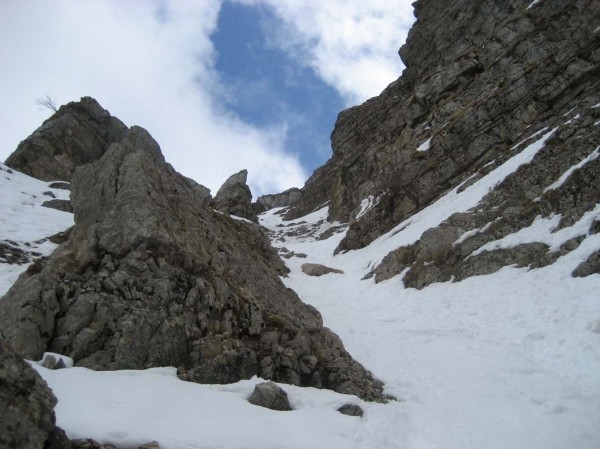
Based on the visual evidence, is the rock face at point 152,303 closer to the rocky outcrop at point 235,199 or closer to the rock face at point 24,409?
the rock face at point 24,409

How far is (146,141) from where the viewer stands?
141 feet

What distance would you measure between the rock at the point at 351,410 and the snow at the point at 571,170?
751 inches

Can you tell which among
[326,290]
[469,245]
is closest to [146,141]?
[326,290]

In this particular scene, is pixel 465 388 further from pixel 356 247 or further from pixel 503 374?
pixel 356 247

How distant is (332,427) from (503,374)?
23.8 feet

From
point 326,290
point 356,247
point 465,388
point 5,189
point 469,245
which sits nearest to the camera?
point 465,388

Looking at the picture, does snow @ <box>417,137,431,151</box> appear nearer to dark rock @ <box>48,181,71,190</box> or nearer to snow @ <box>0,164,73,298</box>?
snow @ <box>0,164,73,298</box>

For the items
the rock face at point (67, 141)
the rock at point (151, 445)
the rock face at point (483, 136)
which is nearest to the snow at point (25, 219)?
the rock face at point (67, 141)

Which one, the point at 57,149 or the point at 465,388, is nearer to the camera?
the point at 465,388

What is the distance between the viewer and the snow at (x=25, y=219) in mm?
22812

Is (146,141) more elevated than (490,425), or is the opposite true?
(146,141)

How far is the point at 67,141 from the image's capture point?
187 feet

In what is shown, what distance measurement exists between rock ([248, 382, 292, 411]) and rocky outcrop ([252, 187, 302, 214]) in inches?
4419

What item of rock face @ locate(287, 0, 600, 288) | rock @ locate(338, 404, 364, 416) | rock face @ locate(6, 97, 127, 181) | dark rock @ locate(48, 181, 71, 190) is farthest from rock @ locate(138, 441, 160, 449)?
rock face @ locate(6, 97, 127, 181)
